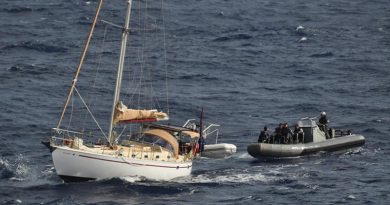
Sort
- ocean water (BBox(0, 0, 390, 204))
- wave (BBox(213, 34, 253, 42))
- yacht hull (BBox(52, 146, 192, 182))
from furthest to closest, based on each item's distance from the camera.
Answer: wave (BBox(213, 34, 253, 42)), ocean water (BBox(0, 0, 390, 204)), yacht hull (BBox(52, 146, 192, 182))

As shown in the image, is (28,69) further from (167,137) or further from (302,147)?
(167,137)

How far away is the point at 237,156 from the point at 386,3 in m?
69.5

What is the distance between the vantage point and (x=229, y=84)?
103 metres

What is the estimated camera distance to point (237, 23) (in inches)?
5236

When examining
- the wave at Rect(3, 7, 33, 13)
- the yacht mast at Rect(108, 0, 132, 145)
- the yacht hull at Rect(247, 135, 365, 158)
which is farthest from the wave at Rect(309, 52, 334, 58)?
the yacht mast at Rect(108, 0, 132, 145)

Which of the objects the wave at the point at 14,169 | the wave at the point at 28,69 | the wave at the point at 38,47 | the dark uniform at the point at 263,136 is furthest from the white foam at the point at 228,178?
the wave at the point at 38,47

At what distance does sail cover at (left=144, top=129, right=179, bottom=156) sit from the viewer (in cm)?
7294

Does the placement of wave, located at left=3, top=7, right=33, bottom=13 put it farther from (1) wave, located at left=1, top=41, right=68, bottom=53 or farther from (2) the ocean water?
(1) wave, located at left=1, top=41, right=68, bottom=53

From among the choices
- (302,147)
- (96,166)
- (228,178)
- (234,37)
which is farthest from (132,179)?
(234,37)

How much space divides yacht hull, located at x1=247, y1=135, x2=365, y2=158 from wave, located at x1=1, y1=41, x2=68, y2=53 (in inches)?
1555

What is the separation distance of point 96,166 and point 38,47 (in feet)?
156

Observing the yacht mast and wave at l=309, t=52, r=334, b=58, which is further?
wave at l=309, t=52, r=334, b=58

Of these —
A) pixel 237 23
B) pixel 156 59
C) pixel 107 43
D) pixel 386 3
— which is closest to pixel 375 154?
pixel 156 59

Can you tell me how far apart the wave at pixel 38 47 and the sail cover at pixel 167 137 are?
41.5m
